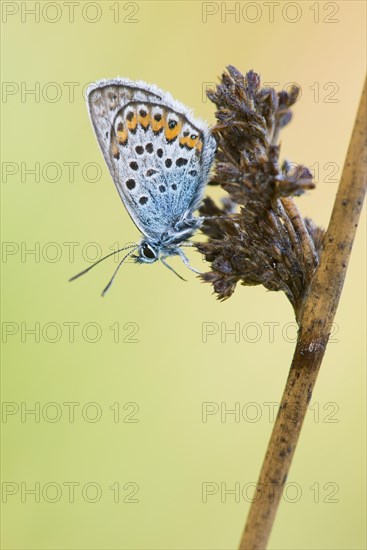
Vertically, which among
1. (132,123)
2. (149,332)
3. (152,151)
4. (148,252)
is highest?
(132,123)

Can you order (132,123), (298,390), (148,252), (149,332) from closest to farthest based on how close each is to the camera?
1. (298,390)
2. (132,123)
3. (148,252)
4. (149,332)

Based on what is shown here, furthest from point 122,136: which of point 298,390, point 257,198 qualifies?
point 298,390

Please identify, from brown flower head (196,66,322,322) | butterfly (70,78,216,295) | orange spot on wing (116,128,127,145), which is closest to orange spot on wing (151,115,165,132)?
butterfly (70,78,216,295)

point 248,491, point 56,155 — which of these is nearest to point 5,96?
point 56,155

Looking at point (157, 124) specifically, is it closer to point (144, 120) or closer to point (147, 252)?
point (144, 120)

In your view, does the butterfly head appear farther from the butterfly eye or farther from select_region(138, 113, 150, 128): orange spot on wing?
select_region(138, 113, 150, 128): orange spot on wing

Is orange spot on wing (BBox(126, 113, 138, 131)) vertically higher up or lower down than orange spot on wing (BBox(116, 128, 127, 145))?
higher up

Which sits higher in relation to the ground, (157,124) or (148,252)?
(157,124)
